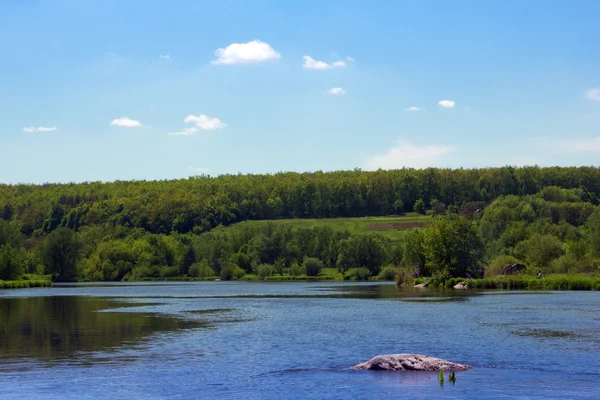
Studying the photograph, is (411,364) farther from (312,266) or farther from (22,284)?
(312,266)

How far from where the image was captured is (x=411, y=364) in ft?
105

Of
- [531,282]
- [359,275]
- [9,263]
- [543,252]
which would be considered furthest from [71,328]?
[359,275]

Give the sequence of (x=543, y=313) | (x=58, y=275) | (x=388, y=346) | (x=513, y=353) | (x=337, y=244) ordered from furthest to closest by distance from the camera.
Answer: (x=337, y=244) < (x=58, y=275) < (x=543, y=313) < (x=388, y=346) < (x=513, y=353)

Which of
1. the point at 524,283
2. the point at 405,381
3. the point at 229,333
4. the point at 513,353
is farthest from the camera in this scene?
the point at 524,283

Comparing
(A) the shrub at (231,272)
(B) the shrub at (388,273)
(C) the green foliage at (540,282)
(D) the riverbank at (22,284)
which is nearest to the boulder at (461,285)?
(C) the green foliage at (540,282)

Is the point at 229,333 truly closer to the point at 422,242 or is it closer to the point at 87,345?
the point at 87,345

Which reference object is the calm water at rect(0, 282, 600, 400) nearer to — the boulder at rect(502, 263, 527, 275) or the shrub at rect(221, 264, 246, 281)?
the boulder at rect(502, 263, 527, 275)

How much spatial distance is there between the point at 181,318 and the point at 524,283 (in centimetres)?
6441

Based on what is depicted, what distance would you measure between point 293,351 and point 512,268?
3307 inches

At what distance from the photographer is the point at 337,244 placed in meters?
198

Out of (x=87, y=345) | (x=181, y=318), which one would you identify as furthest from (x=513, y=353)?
(x=181, y=318)

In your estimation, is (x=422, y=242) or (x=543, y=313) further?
(x=422, y=242)

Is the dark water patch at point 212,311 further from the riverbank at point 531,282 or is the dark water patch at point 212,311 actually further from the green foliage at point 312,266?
the green foliage at point 312,266

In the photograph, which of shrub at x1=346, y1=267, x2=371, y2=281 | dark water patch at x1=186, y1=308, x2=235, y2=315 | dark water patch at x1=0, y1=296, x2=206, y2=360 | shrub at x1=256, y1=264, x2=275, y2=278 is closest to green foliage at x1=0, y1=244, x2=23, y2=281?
shrub at x1=256, y1=264, x2=275, y2=278
